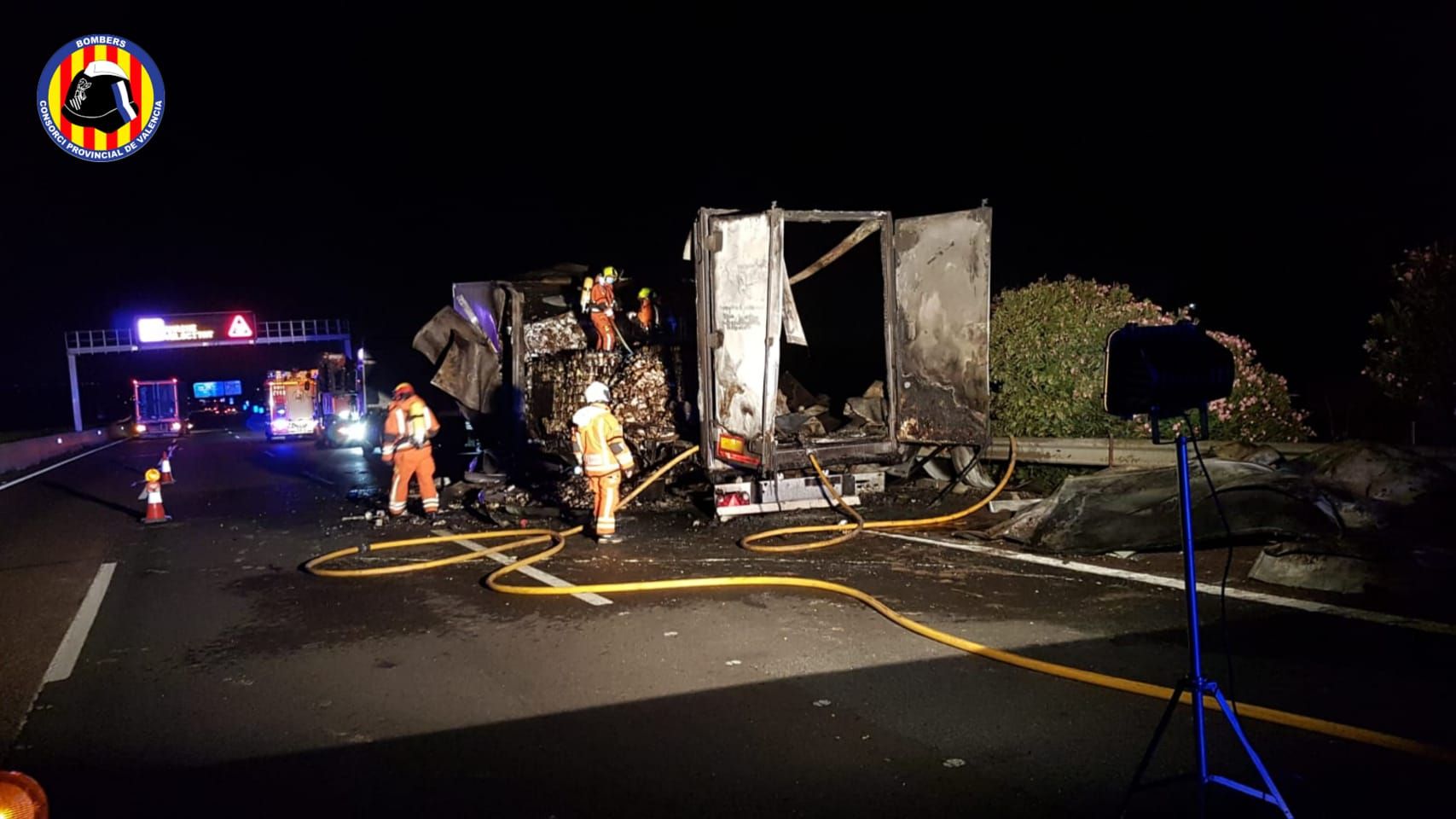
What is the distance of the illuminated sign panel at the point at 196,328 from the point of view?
1999 inches

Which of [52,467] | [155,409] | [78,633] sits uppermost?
[155,409]

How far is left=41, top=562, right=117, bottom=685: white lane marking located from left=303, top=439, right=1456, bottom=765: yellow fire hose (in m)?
1.60

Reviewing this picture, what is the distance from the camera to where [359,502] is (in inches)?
503

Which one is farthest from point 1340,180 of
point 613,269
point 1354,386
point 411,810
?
point 411,810

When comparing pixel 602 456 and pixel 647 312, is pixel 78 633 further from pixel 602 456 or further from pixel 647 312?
pixel 647 312

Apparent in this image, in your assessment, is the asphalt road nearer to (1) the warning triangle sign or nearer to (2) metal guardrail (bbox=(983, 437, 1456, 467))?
(2) metal guardrail (bbox=(983, 437, 1456, 467))

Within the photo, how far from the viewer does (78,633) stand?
645 cm

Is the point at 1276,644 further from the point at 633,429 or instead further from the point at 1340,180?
the point at 1340,180

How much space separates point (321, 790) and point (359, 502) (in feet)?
31.5

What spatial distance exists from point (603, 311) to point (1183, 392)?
412 inches

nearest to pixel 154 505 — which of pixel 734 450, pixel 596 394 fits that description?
pixel 596 394

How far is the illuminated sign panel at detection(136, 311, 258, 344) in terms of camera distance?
50.8m

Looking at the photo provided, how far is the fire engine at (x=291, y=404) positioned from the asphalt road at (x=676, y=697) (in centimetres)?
2409

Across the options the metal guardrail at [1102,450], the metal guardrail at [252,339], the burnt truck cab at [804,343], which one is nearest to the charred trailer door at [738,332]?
the burnt truck cab at [804,343]
